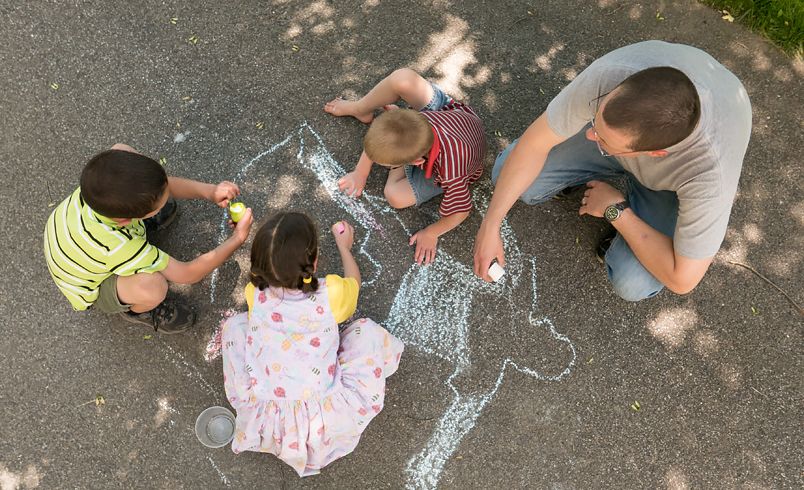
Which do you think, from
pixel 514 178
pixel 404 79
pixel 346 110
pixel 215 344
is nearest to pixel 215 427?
pixel 215 344

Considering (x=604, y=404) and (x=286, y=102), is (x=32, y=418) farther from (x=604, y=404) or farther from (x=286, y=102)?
(x=604, y=404)

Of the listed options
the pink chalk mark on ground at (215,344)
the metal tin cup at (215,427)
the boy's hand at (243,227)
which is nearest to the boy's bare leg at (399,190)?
the boy's hand at (243,227)

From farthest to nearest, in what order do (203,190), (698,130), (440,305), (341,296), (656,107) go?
(440,305) → (203,190) → (341,296) → (698,130) → (656,107)

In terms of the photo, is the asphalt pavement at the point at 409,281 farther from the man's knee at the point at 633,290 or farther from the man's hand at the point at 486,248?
the man's hand at the point at 486,248

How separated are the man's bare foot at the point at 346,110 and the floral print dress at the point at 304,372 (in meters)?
1.09

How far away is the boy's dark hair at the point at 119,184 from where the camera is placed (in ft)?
8.14

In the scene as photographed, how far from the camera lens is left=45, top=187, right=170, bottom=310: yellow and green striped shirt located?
8.76 feet

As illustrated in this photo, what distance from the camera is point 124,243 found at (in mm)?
2744

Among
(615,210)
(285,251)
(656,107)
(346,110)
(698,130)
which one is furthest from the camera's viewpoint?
(346,110)

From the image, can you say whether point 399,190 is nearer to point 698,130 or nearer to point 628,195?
point 628,195

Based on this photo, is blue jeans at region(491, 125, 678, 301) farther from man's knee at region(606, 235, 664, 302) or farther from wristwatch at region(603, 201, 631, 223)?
wristwatch at region(603, 201, 631, 223)

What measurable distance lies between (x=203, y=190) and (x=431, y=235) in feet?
4.32

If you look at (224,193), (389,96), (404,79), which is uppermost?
(404,79)

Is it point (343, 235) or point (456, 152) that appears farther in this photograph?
point (343, 235)
